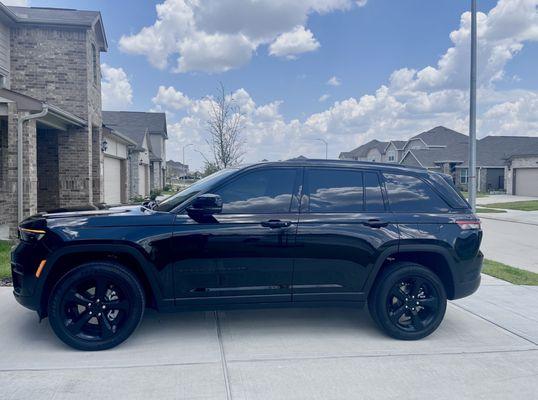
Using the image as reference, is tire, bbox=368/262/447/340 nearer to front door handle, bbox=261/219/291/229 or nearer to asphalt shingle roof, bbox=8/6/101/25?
front door handle, bbox=261/219/291/229

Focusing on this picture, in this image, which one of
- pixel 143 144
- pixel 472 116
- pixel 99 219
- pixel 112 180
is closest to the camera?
pixel 99 219

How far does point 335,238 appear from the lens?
14.6 ft

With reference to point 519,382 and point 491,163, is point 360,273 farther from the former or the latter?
point 491,163

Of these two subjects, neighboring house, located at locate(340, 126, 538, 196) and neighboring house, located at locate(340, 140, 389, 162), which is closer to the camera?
neighboring house, located at locate(340, 126, 538, 196)

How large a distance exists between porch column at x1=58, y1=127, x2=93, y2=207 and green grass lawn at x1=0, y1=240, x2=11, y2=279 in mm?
4079

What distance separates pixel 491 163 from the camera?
43.2 m

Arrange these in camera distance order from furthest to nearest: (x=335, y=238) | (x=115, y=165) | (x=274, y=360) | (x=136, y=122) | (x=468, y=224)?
(x=136, y=122) < (x=115, y=165) < (x=468, y=224) < (x=335, y=238) < (x=274, y=360)

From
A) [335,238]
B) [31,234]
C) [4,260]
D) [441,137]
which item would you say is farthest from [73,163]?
[441,137]

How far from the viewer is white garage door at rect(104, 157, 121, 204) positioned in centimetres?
1702

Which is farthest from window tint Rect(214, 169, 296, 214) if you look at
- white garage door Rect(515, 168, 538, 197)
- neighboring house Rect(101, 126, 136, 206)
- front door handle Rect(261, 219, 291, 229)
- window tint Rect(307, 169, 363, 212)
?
white garage door Rect(515, 168, 538, 197)

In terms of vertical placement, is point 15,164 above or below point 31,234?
above

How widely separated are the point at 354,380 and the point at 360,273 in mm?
1159

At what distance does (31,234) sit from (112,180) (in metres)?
14.6

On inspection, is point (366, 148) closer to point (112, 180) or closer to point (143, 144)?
point (143, 144)
